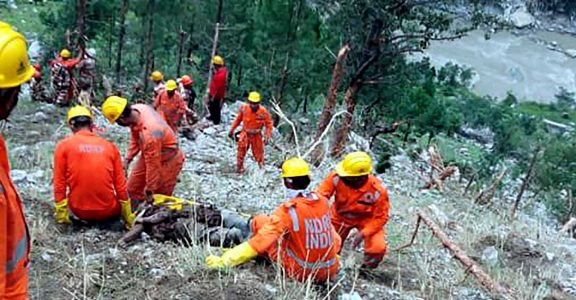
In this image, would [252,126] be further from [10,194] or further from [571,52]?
[571,52]

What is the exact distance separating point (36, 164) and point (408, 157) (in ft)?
31.9

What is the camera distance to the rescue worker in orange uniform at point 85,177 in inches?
184

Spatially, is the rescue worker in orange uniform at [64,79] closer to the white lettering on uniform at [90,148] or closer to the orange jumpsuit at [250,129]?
the orange jumpsuit at [250,129]

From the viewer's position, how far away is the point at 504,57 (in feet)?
114

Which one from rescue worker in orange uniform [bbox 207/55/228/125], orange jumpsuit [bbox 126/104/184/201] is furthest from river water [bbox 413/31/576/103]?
orange jumpsuit [bbox 126/104/184/201]

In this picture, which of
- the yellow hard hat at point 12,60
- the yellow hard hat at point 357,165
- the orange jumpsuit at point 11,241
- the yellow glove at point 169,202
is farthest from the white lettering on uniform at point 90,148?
the yellow hard hat at point 12,60

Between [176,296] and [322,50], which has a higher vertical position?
[176,296]

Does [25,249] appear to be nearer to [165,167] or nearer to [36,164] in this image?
[165,167]

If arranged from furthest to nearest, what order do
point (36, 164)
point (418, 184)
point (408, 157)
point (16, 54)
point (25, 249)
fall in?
point (408, 157) < point (418, 184) < point (36, 164) < point (25, 249) < point (16, 54)

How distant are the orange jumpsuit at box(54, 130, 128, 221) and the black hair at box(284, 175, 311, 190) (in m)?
1.41

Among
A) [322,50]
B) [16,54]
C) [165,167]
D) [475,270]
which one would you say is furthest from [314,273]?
[322,50]

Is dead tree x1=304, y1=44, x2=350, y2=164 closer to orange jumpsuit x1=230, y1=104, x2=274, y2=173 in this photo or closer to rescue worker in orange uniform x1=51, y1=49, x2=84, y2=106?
orange jumpsuit x1=230, y1=104, x2=274, y2=173

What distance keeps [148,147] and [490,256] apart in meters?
3.13

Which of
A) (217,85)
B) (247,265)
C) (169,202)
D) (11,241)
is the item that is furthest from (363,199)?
(217,85)
